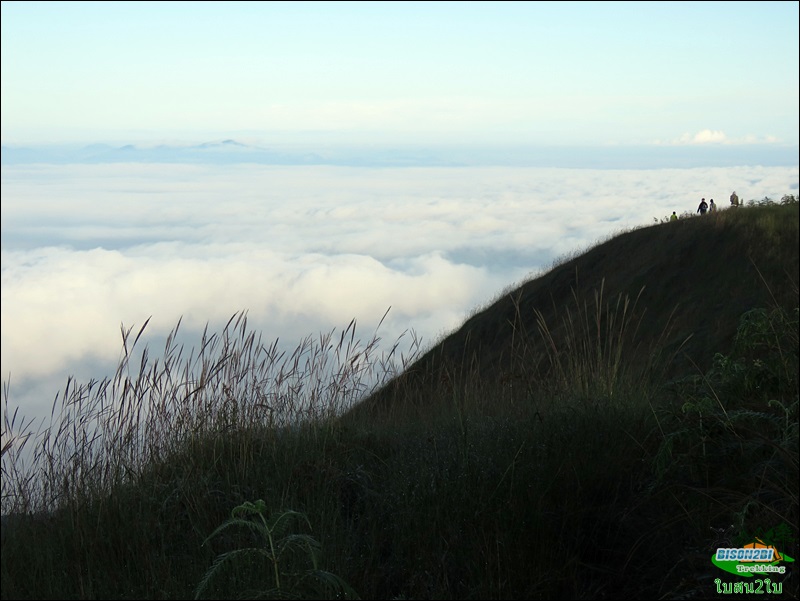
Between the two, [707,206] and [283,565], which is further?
[707,206]

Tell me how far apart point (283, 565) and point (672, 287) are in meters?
16.9

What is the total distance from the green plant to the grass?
1 cm

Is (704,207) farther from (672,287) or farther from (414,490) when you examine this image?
(414,490)

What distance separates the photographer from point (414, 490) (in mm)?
3756

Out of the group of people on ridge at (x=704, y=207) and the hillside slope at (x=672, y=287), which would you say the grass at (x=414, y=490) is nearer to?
the hillside slope at (x=672, y=287)

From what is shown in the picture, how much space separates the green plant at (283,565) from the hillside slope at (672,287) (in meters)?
6.95

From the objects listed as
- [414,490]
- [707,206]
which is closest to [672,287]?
[707,206]

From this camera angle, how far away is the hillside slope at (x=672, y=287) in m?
13.6

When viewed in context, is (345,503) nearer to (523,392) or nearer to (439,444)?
(439,444)

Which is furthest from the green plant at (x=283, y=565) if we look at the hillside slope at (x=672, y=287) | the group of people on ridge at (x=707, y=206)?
the group of people on ridge at (x=707, y=206)

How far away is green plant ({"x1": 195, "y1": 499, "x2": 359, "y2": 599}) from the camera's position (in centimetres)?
284

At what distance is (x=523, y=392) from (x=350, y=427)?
52.5 inches

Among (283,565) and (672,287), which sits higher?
(283,565)

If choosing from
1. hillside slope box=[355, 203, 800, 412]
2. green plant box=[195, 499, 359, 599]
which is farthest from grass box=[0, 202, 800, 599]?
hillside slope box=[355, 203, 800, 412]
